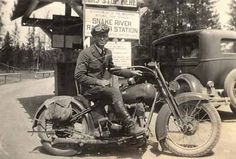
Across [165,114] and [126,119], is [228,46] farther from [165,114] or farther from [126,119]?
[126,119]

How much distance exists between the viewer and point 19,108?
1327cm

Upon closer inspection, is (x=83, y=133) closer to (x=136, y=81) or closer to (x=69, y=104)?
(x=69, y=104)

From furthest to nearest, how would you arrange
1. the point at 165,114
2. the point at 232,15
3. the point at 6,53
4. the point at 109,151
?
1. the point at 232,15
2. the point at 6,53
3. the point at 109,151
4. the point at 165,114

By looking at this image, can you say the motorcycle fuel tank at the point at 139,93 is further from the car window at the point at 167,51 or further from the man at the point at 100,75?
the car window at the point at 167,51

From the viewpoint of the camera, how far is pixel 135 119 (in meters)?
6.64

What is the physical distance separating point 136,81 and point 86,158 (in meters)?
1.36

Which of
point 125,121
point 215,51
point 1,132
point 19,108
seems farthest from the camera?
point 19,108

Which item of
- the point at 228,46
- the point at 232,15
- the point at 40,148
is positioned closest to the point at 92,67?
the point at 40,148

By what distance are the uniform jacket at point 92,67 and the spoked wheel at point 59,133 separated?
49cm

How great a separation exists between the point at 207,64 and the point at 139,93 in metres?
4.90

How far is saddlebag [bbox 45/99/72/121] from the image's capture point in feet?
21.6

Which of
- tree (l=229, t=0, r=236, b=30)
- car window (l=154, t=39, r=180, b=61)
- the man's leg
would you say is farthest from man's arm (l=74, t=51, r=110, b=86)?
tree (l=229, t=0, r=236, b=30)

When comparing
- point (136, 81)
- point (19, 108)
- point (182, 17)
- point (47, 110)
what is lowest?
point (19, 108)

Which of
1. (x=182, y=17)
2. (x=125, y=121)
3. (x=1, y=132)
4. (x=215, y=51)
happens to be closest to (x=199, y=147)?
(x=125, y=121)
